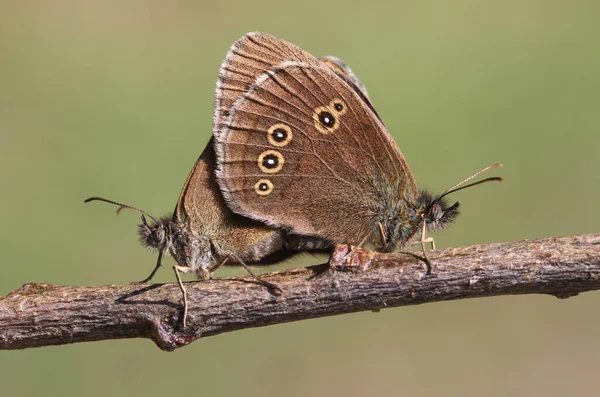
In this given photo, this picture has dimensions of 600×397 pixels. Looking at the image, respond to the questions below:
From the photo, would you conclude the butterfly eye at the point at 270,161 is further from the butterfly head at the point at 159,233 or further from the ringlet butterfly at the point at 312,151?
the butterfly head at the point at 159,233

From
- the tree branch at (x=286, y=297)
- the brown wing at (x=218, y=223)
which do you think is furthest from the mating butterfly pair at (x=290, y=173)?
the tree branch at (x=286, y=297)

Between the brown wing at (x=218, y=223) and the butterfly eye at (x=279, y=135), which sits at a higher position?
the butterfly eye at (x=279, y=135)

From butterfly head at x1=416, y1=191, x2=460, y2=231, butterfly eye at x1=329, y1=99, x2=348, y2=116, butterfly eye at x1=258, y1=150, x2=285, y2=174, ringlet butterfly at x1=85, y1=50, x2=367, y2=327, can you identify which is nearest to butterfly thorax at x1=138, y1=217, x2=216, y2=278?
ringlet butterfly at x1=85, y1=50, x2=367, y2=327

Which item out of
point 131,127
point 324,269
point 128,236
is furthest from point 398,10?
point 324,269

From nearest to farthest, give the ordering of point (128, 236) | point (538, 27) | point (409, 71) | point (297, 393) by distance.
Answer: point (297, 393) < point (128, 236) < point (409, 71) < point (538, 27)

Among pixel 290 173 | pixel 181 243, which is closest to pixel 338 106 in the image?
pixel 290 173

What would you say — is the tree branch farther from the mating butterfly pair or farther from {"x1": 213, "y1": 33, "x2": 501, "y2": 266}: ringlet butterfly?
{"x1": 213, "y1": 33, "x2": 501, "y2": 266}: ringlet butterfly

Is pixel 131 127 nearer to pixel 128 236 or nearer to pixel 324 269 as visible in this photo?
pixel 128 236
